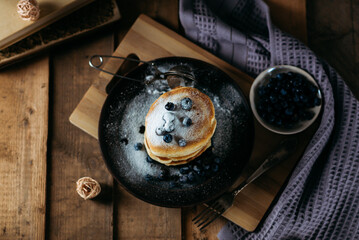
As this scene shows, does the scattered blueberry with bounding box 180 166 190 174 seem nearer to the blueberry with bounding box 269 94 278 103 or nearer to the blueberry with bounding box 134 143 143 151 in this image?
the blueberry with bounding box 134 143 143 151

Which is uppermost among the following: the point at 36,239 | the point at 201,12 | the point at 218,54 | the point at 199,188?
the point at 201,12

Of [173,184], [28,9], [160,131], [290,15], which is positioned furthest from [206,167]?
[28,9]

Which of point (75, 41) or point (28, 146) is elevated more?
point (75, 41)

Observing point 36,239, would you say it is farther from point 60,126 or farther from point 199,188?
point 199,188

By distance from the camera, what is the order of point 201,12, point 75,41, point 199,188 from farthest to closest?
point 75,41
point 201,12
point 199,188

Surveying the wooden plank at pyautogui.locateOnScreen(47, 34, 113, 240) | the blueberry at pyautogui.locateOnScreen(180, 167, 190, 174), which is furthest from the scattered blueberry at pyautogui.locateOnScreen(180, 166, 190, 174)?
the wooden plank at pyautogui.locateOnScreen(47, 34, 113, 240)

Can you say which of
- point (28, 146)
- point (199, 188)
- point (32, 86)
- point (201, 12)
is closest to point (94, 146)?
point (28, 146)
